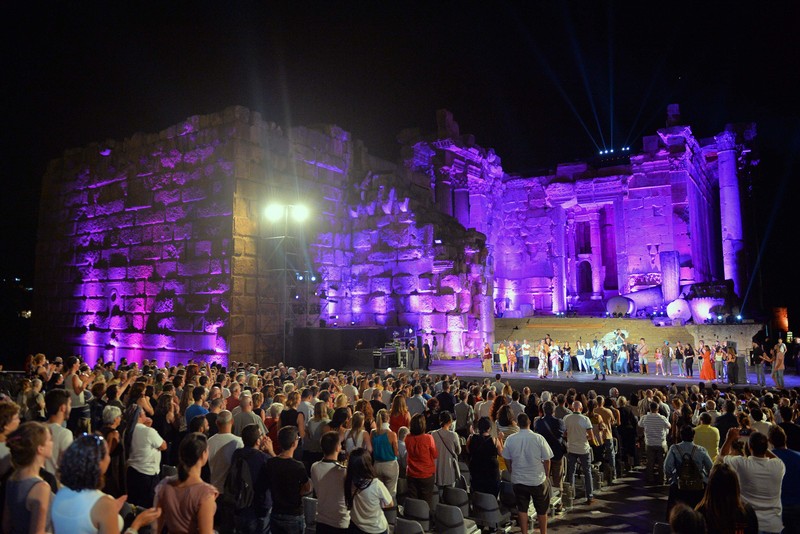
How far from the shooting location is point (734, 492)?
3.83 m

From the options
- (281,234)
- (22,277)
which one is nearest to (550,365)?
(281,234)

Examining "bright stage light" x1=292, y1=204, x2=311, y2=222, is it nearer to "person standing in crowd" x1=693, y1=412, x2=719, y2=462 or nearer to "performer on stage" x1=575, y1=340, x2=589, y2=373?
"performer on stage" x1=575, y1=340, x2=589, y2=373

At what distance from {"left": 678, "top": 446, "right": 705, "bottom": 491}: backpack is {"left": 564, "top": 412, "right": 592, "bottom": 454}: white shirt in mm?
2031

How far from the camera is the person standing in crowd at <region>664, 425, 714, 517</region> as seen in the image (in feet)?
19.3

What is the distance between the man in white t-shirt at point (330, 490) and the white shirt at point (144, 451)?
2218 millimetres

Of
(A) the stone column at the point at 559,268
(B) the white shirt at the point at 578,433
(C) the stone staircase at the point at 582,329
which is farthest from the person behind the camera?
(A) the stone column at the point at 559,268

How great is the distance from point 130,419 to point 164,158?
55.9 ft

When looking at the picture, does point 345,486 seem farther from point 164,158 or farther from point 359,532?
point 164,158

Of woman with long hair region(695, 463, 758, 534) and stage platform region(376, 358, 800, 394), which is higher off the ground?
woman with long hair region(695, 463, 758, 534)

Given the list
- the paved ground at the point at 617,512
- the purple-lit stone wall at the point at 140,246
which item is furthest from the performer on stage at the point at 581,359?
the purple-lit stone wall at the point at 140,246

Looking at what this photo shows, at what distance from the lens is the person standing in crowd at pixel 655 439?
29.7 ft

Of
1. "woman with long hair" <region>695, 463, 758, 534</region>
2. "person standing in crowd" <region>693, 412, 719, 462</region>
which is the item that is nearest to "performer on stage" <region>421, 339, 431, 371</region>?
"person standing in crowd" <region>693, 412, 719, 462</region>

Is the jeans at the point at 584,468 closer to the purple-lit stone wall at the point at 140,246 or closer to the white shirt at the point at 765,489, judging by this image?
the white shirt at the point at 765,489

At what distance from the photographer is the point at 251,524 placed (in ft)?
15.5
